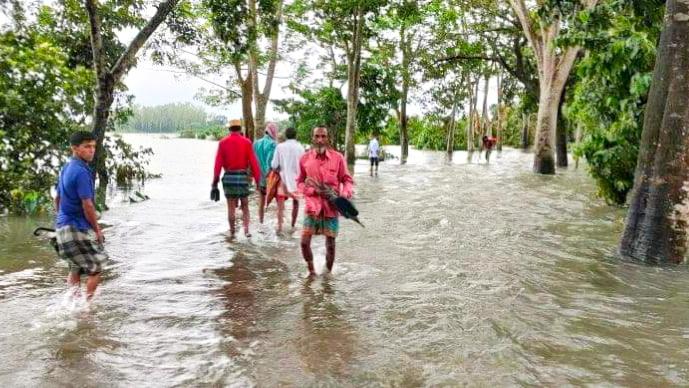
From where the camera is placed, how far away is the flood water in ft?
12.6

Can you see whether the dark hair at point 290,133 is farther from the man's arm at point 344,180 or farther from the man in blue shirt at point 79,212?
the man in blue shirt at point 79,212

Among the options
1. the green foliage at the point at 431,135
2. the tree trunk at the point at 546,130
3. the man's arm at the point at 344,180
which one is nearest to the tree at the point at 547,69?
the tree trunk at the point at 546,130

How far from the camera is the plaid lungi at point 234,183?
845 cm

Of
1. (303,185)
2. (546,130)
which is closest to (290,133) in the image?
(303,185)

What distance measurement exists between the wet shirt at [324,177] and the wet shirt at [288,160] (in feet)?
8.26

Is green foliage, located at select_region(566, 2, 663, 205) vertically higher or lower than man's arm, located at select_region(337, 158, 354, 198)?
higher

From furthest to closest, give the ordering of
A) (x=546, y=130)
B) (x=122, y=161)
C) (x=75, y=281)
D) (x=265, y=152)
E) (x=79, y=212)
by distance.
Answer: (x=546, y=130) < (x=122, y=161) < (x=265, y=152) < (x=75, y=281) < (x=79, y=212)

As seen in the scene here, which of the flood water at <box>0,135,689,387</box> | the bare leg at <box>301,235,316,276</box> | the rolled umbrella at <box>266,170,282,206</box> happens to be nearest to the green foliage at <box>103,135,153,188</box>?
the flood water at <box>0,135,689,387</box>

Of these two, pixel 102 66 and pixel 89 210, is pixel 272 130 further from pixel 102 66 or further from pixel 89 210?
pixel 89 210

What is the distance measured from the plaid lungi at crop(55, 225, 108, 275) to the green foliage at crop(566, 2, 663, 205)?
828 cm

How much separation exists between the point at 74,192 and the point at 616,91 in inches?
402

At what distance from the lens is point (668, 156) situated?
6.91m

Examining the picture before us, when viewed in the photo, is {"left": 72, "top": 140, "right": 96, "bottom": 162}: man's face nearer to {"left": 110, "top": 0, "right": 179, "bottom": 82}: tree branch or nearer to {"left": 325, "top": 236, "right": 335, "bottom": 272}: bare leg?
{"left": 325, "top": 236, "right": 335, "bottom": 272}: bare leg

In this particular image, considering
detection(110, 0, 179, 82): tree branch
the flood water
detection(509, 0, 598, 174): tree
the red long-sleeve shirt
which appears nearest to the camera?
the flood water
